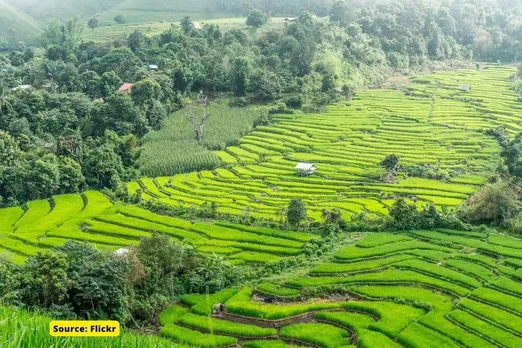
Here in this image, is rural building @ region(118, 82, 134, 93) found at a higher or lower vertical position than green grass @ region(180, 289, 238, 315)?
higher

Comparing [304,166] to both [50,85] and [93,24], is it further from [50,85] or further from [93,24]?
[93,24]

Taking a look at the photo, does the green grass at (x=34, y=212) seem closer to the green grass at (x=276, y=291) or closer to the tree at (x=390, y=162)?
the green grass at (x=276, y=291)

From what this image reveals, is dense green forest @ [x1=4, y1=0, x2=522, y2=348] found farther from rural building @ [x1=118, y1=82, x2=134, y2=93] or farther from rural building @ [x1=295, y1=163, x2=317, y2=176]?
rural building @ [x1=118, y1=82, x2=134, y2=93]

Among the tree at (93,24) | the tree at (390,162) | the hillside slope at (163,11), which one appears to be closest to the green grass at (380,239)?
the tree at (390,162)

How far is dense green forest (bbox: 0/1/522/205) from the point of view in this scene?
142 feet

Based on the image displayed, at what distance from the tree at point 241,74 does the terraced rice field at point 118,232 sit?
89.3 feet

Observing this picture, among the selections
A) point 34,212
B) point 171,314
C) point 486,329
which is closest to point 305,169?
point 34,212

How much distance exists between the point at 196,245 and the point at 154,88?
28.5 meters

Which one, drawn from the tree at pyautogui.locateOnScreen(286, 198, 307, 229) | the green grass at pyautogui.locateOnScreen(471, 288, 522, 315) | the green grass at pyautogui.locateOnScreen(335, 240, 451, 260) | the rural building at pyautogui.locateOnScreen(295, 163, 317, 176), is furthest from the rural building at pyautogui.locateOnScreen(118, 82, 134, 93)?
the green grass at pyautogui.locateOnScreen(471, 288, 522, 315)

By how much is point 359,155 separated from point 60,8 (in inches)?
3658

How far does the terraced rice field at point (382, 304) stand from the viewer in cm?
2155

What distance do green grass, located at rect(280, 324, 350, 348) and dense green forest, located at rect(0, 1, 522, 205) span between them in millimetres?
23621

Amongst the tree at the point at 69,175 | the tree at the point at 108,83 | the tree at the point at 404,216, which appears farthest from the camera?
the tree at the point at 108,83

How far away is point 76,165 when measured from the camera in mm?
41031
